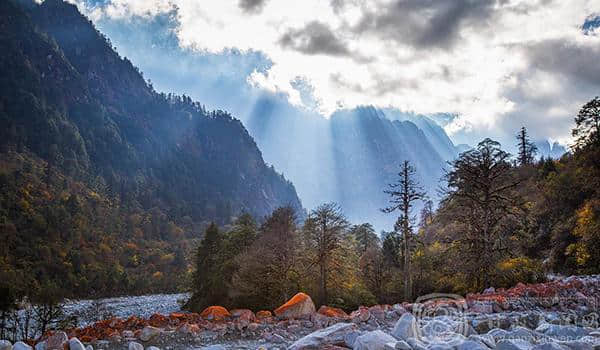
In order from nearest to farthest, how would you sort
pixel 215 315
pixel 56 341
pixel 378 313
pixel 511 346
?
pixel 511 346 < pixel 56 341 < pixel 378 313 < pixel 215 315

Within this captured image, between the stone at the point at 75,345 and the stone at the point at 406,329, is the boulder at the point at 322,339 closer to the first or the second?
the stone at the point at 406,329

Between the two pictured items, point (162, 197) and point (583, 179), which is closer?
point (583, 179)

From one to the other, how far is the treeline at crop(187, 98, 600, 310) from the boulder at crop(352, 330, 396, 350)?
1577 cm

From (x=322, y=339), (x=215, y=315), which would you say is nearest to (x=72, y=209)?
(x=215, y=315)

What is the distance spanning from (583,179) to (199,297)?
35649mm

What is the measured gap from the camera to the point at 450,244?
102ft

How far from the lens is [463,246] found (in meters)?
23.2

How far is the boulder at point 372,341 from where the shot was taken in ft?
21.8

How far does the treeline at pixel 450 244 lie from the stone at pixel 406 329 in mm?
14325

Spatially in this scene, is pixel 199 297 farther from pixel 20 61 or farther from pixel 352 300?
pixel 20 61

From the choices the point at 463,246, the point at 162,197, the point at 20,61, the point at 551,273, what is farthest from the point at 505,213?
the point at 20,61

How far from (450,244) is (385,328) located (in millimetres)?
22625

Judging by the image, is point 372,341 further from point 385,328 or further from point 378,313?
point 378,313

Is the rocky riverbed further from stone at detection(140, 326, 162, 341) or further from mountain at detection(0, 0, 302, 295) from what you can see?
mountain at detection(0, 0, 302, 295)
